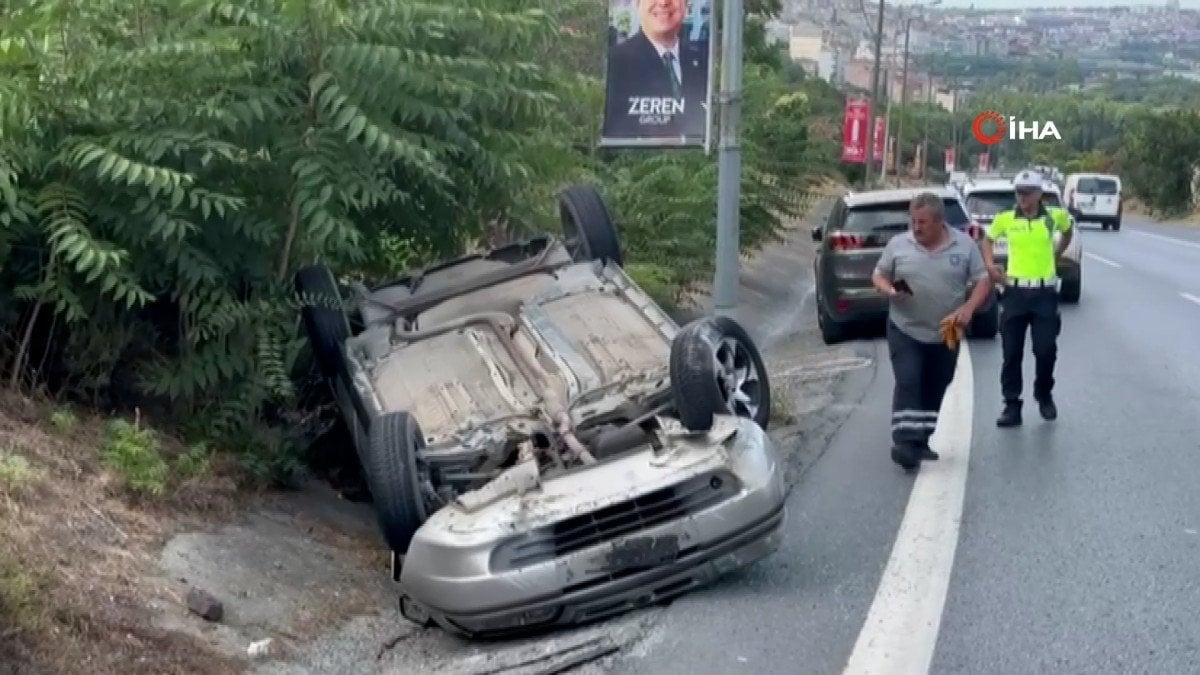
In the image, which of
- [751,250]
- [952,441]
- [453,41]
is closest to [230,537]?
[453,41]

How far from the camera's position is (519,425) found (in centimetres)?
877

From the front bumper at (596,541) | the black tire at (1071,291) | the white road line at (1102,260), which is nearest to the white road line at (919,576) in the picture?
the front bumper at (596,541)

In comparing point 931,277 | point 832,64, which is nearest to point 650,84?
point 931,277

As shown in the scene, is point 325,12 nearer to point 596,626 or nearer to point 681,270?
point 596,626

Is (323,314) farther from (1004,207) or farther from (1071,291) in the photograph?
(1004,207)

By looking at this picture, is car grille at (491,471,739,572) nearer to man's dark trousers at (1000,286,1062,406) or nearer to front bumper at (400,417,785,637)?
front bumper at (400,417,785,637)

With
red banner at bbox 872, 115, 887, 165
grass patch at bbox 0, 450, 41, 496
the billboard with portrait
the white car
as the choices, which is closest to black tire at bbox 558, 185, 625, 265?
the billboard with portrait

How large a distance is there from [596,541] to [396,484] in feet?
3.24

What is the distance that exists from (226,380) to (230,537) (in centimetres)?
173

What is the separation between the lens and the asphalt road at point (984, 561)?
23.4 ft

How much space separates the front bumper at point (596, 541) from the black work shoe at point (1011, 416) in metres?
4.76

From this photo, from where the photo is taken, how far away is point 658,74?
45.8ft

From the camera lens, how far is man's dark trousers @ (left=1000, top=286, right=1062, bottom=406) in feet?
42.0

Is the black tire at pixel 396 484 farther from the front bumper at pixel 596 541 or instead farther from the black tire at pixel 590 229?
the black tire at pixel 590 229
